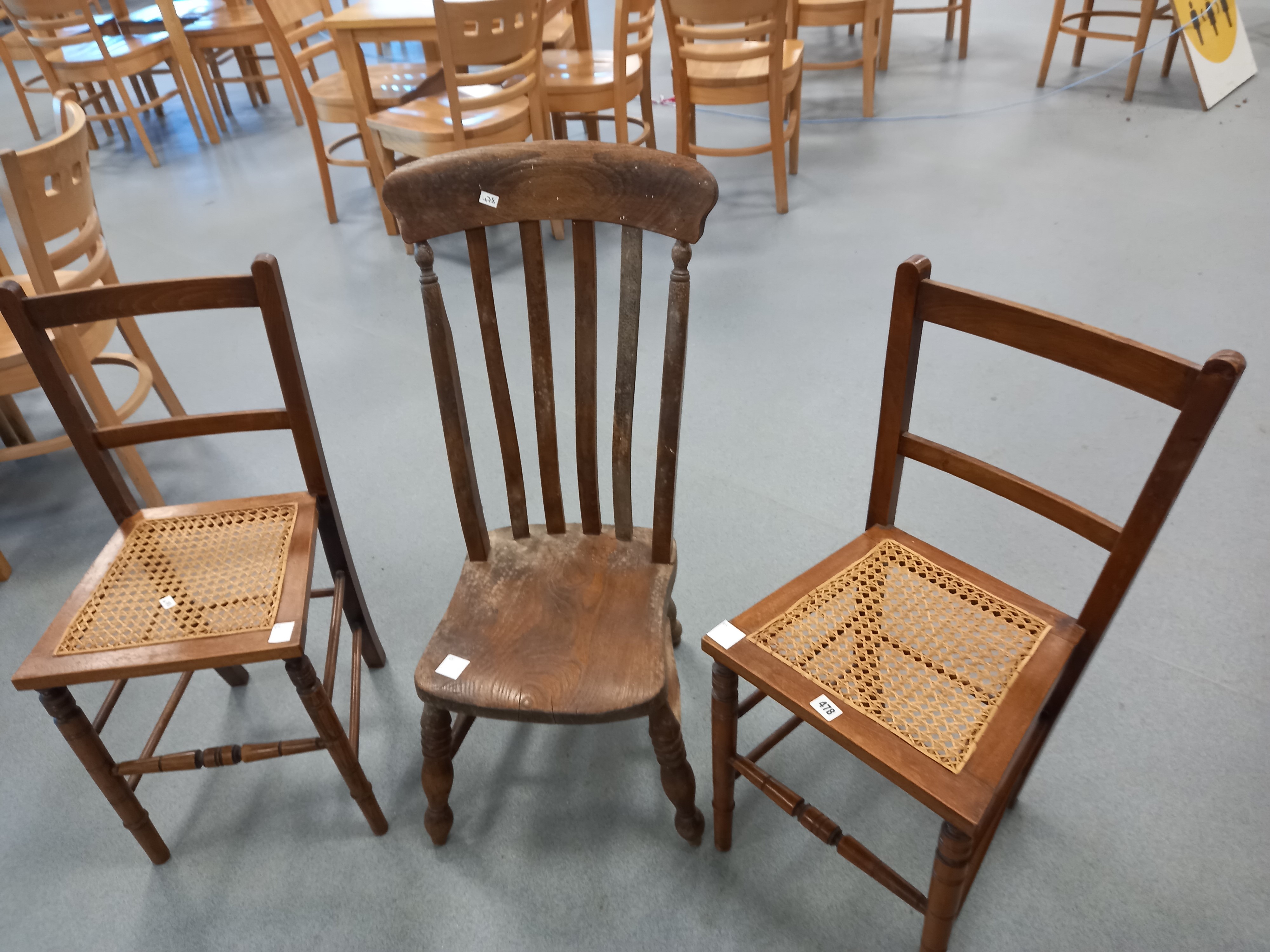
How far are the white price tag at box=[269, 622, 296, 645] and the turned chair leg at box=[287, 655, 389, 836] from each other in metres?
0.03

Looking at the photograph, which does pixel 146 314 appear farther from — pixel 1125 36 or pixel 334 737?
pixel 1125 36

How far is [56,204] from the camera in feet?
5.69

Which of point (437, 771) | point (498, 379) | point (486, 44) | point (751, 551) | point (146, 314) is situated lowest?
point (751, 551)

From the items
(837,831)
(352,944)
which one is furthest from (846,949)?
(352,944)

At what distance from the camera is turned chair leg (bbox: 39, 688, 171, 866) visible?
3.92 feet

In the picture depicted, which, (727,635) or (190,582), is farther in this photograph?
(190,582)

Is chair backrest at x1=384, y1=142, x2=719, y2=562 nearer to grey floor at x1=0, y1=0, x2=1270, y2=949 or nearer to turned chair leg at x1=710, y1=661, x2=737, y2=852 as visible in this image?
turned chair leg at x1=710, y1=661, x2=737, y2=852

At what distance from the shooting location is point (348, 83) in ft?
10.2

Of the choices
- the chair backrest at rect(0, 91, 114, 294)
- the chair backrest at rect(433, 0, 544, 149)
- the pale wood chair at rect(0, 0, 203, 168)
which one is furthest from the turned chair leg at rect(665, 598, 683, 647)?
the pale wood chair at rect(0, 0, 203, 168)

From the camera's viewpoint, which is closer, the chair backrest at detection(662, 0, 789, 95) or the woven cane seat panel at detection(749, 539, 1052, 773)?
the woven cane seat panel at detection(749, 539, 1052, 773)

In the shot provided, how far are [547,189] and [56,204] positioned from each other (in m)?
1.27

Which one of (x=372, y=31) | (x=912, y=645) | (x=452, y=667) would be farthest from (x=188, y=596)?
(x=372, y=31)

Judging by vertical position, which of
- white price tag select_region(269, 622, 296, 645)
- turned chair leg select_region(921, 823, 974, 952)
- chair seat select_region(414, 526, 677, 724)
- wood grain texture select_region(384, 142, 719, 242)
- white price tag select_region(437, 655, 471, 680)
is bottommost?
turned chair leg select_region(921, 823, 974, 952)

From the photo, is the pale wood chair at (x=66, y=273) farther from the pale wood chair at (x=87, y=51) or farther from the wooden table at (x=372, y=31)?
the pale wood chair at (x=87, y=51)
